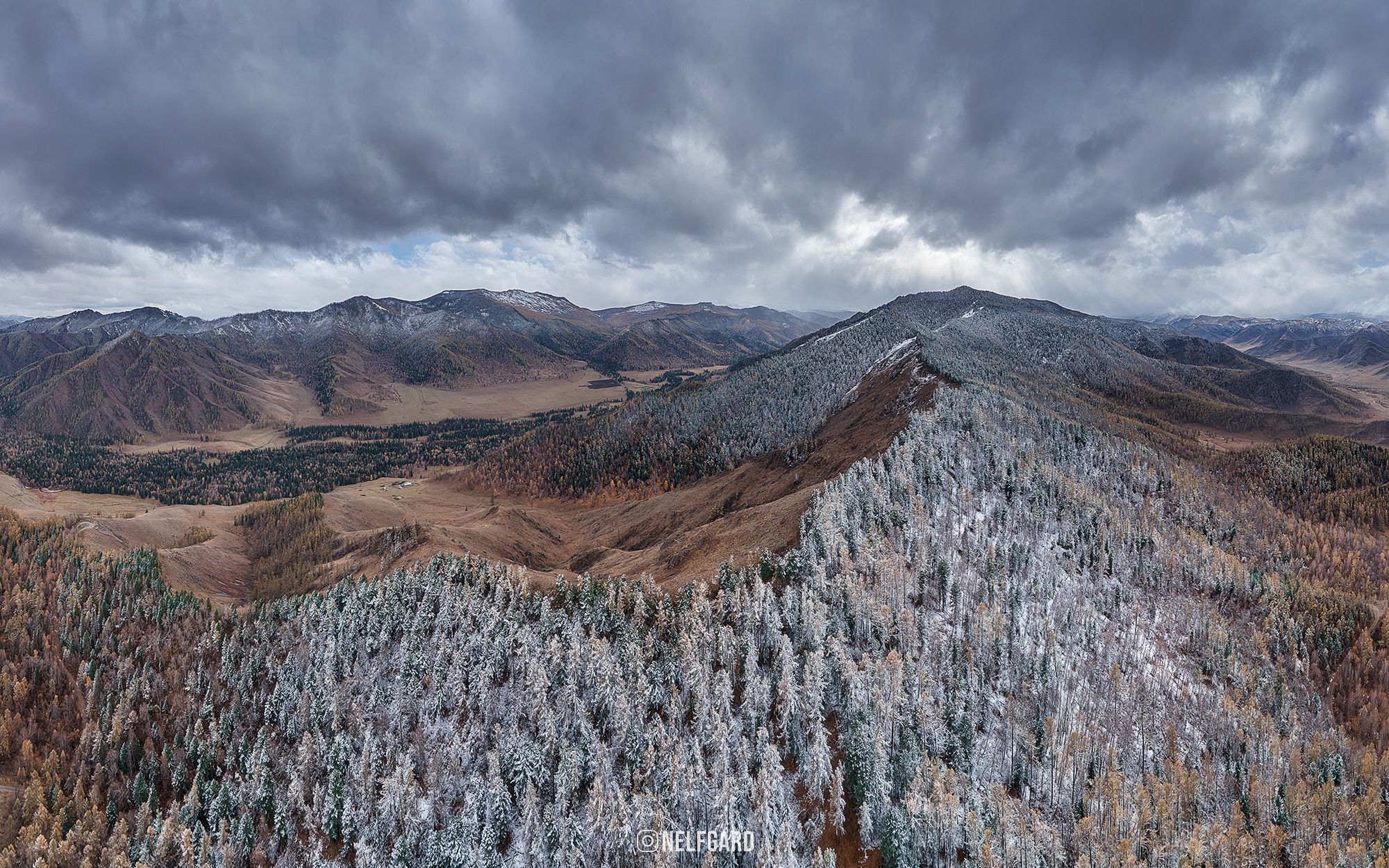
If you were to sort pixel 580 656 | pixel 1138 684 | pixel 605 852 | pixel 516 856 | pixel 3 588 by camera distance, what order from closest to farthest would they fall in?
pixel 605 852, pixel 516 856, pixel 580 656, pixel 1138 684, pixel 3 588

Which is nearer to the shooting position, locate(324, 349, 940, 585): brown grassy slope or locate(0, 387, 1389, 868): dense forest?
locate(0, 387, 1389, 868): dense forest

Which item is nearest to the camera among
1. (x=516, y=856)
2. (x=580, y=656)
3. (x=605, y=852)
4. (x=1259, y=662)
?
(x=605, y=852)

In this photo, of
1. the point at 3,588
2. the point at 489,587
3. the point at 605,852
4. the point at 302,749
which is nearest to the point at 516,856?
the point at 605,852

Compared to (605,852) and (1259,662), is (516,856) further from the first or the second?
(1259,662)

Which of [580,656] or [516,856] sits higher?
[580,656]

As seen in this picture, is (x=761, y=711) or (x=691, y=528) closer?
(x=761, y=711)

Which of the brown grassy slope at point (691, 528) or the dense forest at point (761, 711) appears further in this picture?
the brown grassy slope at point (691, 528)

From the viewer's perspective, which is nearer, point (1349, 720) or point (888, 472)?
point (1349, 720)

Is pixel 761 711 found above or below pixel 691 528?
below
